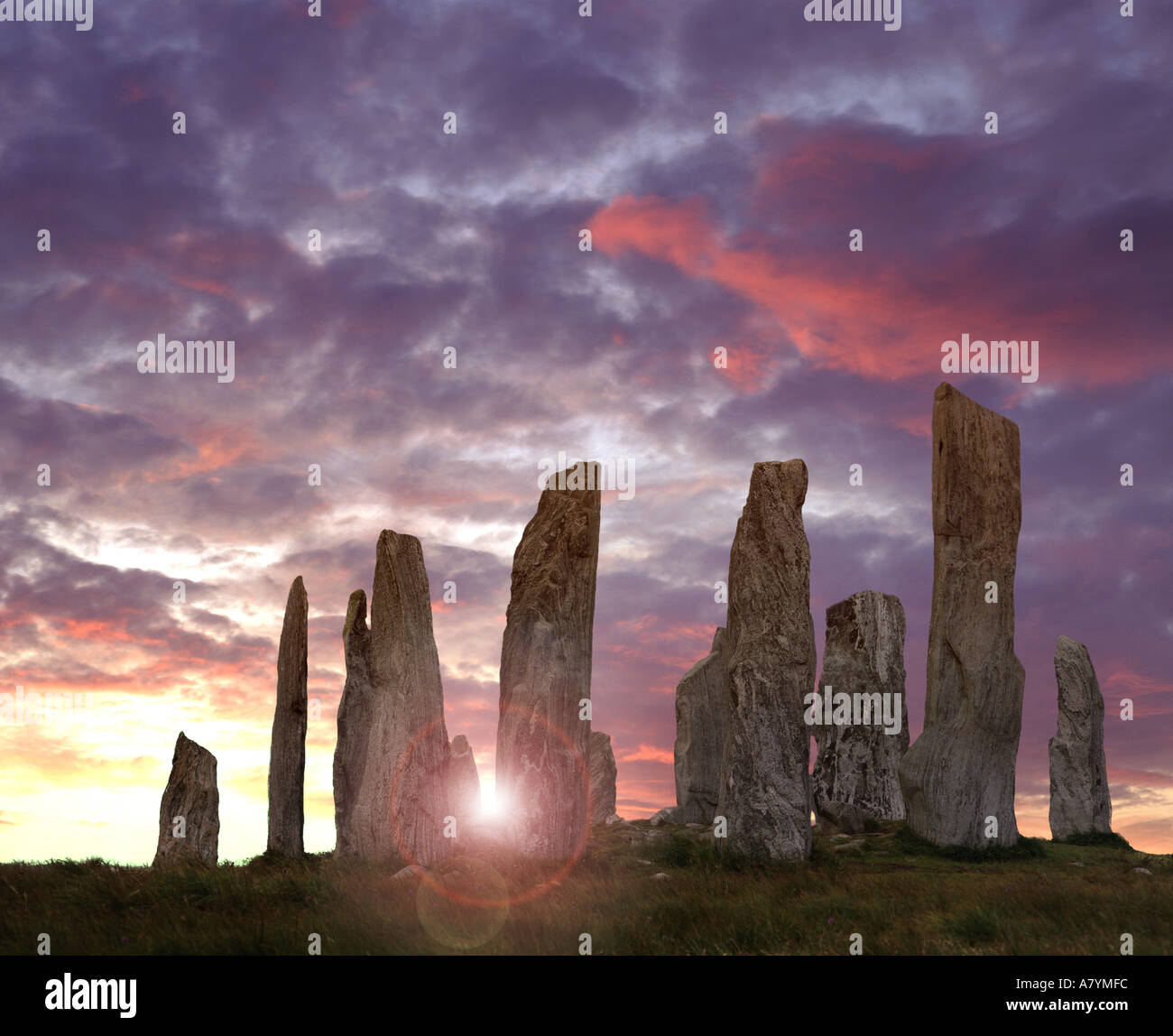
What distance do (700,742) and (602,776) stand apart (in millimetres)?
7286

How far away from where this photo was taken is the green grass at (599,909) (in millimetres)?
12594

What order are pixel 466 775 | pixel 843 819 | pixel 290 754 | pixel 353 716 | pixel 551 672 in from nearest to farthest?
pixel 551 672 → pixel 353 716 → pixel 843 819 → pixel 290 754 → pixel 466 775

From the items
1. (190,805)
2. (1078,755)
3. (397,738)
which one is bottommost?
(190,805)

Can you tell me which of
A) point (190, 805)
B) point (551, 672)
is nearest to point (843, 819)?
point (551, 672)

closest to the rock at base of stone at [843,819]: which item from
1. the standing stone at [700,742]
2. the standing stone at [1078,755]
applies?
the standing stone at [700,742]

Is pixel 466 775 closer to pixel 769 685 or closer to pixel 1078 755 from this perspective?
pixel 769 685

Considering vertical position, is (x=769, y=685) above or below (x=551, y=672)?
below

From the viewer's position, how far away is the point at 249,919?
13.9 metres

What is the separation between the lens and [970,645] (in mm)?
21078

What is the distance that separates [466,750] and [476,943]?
757 inches

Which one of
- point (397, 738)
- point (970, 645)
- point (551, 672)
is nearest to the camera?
point (551, 672)

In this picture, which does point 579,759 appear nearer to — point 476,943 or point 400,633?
point 400,633
